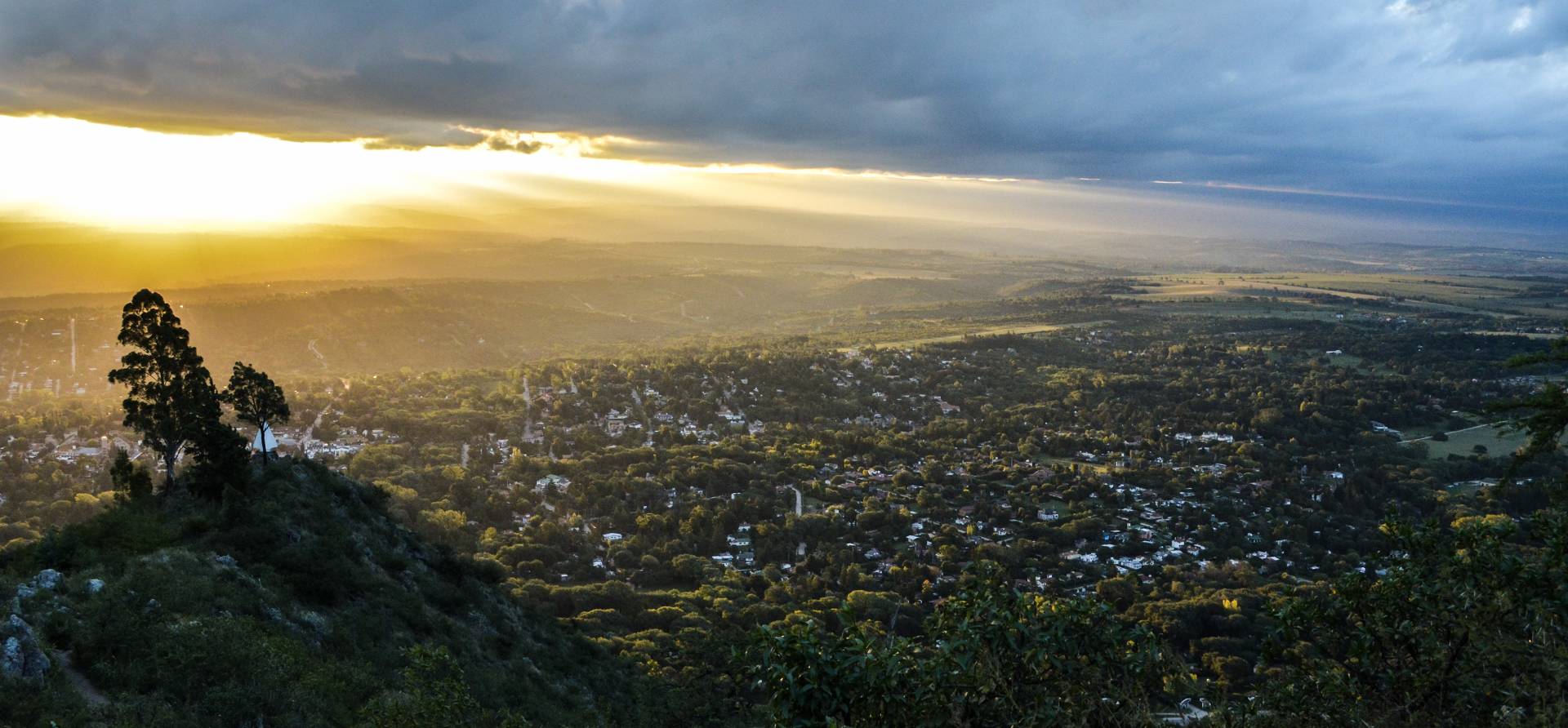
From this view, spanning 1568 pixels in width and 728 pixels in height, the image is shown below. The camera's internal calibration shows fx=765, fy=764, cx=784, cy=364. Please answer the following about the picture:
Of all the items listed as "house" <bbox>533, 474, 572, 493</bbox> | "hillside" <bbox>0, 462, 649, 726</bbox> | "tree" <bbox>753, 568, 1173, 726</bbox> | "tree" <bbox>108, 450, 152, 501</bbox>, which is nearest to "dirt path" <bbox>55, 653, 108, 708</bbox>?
"hillside" <bbox>0, 462, 649, 726</bbox>

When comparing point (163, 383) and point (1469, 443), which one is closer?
point (163, 383)

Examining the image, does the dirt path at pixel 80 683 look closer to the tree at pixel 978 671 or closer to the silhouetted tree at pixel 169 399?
the silhouetted tree at pixel 169 399

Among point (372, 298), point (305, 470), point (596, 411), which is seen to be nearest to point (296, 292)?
point (372, 298)

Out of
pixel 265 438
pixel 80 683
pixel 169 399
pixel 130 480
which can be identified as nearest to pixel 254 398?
pixel 169 399

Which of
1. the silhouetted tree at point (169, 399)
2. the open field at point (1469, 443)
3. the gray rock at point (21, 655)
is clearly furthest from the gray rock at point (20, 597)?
the open field at point (1469, 443)

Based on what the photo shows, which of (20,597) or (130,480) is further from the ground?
(20,597)

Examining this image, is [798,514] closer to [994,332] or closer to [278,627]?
[278,627]

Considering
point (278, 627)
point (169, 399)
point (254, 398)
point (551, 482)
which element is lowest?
point (551, 482)

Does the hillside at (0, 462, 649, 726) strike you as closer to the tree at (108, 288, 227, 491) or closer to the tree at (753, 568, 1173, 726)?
the tree at (108, 288, 227, 491)
